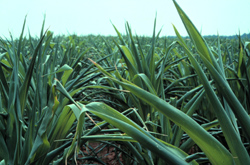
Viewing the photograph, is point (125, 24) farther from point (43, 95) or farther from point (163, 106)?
point (163, 106)

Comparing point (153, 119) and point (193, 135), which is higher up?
point (193, 135)

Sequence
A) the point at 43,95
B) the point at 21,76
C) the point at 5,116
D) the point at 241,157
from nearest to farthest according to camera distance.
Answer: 1. the point at 241,157
2. the point at 5,116
3. the point at 43,95
4. the point at 21,76

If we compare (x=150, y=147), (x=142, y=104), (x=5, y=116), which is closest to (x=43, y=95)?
(x=5, y=116)

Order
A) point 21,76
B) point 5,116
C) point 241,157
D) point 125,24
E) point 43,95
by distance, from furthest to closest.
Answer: point 125,24 → point 21,76 → point 43,95 → point 5,116 → point 241,157

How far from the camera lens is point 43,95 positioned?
75cm

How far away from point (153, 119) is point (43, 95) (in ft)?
1.28

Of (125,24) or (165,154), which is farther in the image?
(125,24)

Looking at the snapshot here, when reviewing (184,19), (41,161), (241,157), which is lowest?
(41,161)

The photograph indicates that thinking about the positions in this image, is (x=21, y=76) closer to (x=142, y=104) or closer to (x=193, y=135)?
(x=142, y=104)

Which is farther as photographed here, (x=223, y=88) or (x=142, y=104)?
(x=142, y=104)

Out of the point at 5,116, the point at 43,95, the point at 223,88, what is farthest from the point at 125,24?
the point at 223,88

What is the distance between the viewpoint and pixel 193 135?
393mm

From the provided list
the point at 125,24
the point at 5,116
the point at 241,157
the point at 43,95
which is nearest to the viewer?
the point at 241,157

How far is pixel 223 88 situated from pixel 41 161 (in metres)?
0.46
